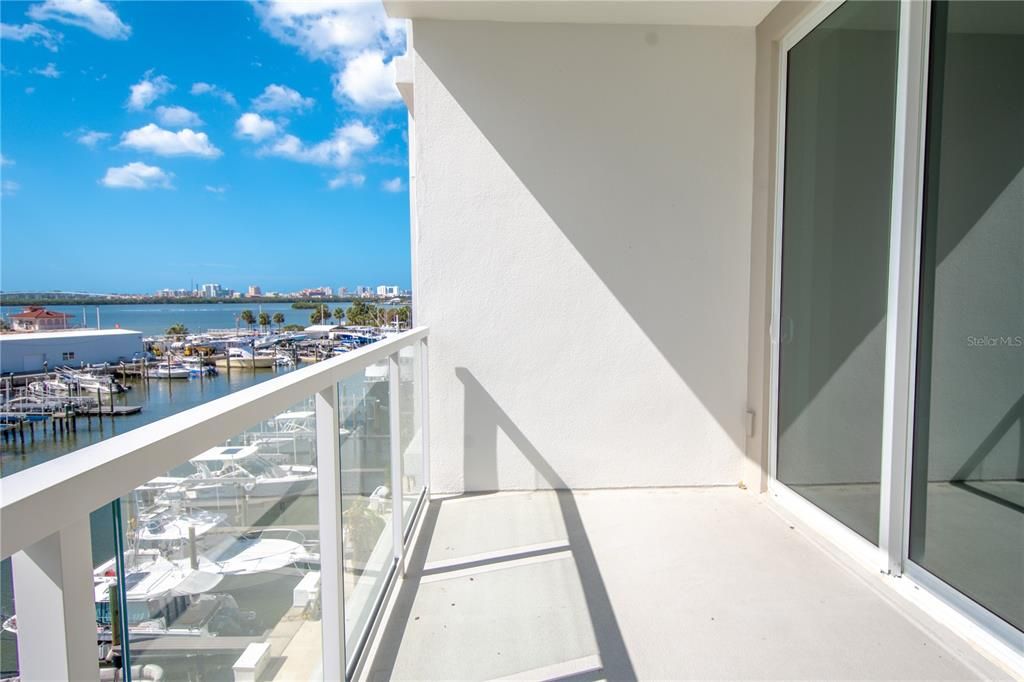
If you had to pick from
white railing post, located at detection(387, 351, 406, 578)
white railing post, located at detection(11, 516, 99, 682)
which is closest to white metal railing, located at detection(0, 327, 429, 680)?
white railing post, located at detection(11, 516, 99, 682)

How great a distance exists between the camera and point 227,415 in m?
0.90

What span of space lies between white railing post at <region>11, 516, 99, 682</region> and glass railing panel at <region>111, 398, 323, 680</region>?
6cm

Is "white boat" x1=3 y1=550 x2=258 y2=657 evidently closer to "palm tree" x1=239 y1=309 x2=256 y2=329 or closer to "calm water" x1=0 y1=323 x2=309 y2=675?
"calm water" x1=0 y1=323 x2=309 y2=675

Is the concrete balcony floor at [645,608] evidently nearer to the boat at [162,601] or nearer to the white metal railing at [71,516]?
the boat at [162,601]

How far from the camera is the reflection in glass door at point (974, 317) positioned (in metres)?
1.61

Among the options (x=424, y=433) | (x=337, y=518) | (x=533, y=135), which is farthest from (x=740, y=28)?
(x=337, y=518)

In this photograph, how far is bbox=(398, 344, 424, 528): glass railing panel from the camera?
240 centimetres

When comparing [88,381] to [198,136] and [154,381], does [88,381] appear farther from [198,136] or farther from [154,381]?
[198,136]

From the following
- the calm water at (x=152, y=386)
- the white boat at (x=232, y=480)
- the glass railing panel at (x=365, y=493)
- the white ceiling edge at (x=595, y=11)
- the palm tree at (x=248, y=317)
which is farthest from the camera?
the palm tree at (x=248, y=317)

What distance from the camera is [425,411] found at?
3129 mm

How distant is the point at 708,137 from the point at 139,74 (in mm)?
33645

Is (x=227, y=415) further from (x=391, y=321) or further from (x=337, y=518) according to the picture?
(x=391, y=321)

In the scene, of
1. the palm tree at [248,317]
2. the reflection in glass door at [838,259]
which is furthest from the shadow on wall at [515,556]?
the palm tree at [248,317]

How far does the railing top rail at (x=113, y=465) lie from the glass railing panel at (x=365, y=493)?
20.9 inches
